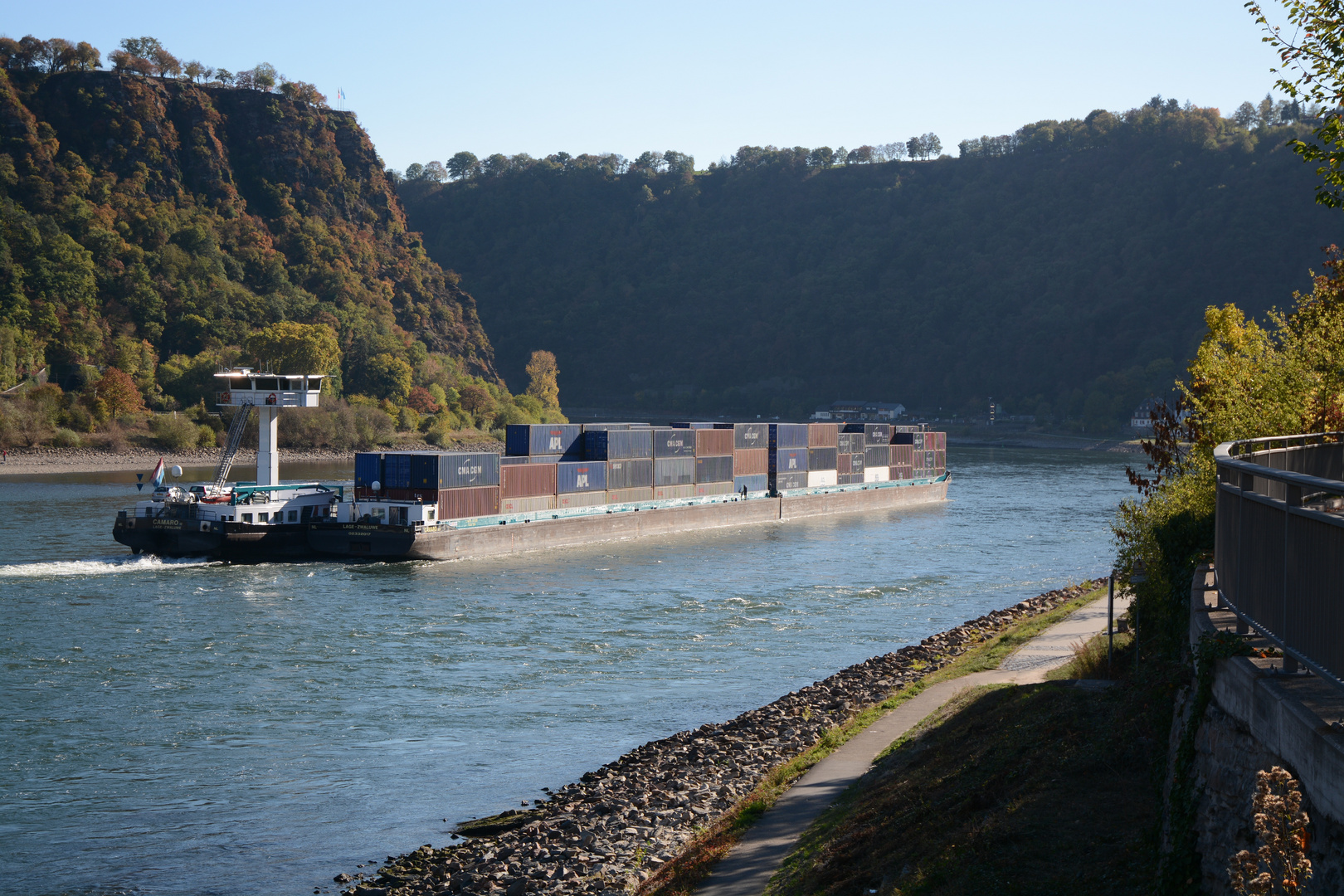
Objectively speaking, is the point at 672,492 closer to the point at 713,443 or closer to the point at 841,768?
the point at 713,443

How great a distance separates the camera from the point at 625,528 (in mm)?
65625

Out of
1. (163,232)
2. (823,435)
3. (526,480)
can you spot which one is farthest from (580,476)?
(163,232)

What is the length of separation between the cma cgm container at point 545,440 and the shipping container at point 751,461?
48.0 ft

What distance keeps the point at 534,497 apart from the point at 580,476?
15.2ft

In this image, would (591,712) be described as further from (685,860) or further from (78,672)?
(78,672)

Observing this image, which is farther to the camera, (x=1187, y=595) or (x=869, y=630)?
(x=869, y=630)

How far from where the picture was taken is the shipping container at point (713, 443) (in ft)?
248

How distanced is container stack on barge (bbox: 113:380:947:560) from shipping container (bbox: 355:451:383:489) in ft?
0.28

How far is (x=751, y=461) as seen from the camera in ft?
267

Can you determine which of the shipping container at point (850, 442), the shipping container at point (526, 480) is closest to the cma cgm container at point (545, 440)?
the shipping container at point (526, 480)

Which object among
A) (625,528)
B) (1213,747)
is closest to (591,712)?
Answer: (1213,747)

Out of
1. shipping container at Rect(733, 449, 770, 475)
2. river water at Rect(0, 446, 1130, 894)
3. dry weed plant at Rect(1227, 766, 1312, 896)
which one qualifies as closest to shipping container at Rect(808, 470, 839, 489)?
shipping container at Rect(733, 449, 770, 475)

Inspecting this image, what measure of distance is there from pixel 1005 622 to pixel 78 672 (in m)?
28.6

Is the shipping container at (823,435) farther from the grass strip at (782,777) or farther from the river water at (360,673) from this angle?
the grass strip at (782,777)
